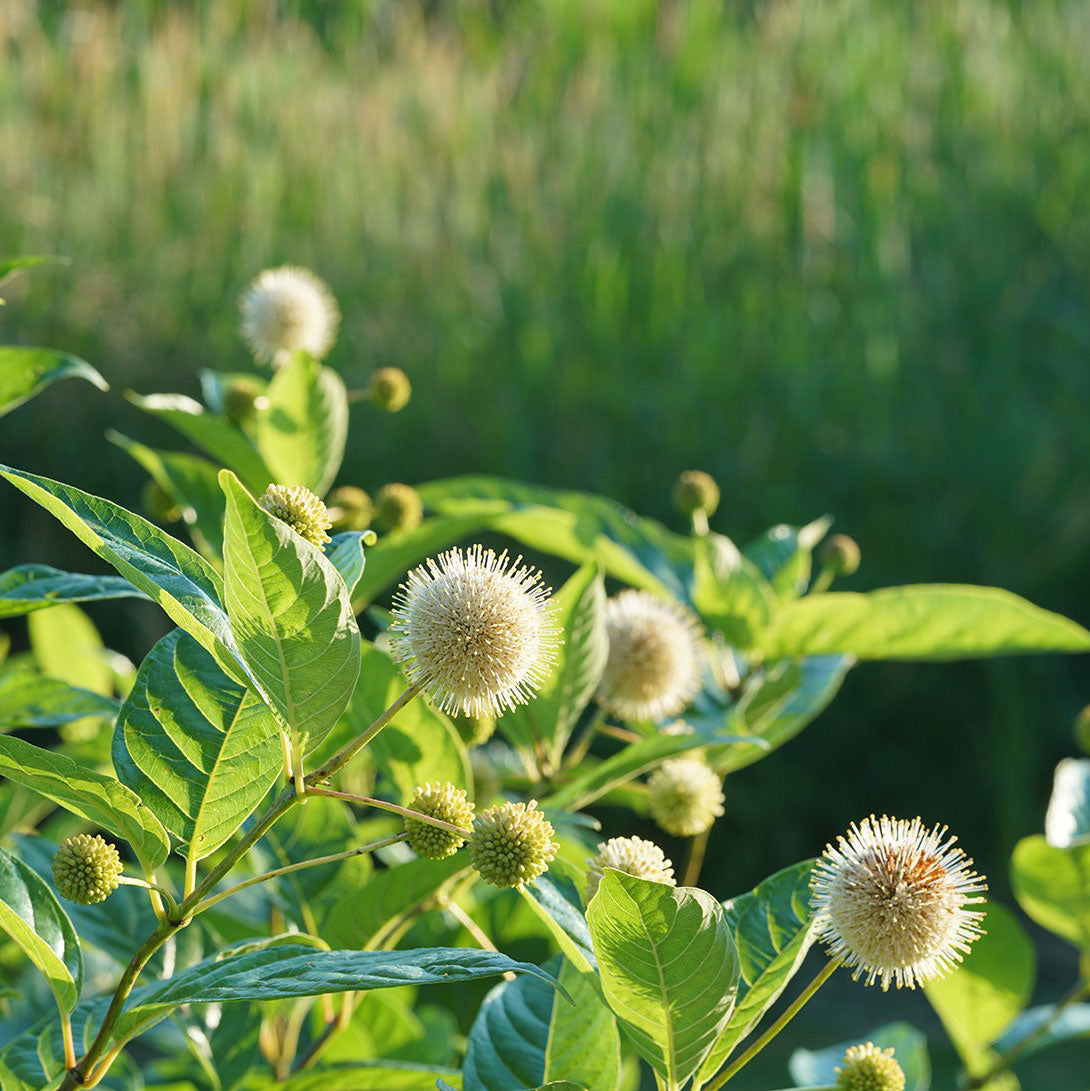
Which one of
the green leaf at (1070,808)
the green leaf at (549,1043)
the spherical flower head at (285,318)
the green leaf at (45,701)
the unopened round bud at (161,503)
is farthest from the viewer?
the spherical flower head at (285,318)

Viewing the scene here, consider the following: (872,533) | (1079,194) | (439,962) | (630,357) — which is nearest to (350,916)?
(439,962)

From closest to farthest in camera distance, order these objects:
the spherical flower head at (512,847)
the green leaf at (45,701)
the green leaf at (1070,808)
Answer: the spherical flower head at (512,847) < the green leaf at (45,701) < the green leaf at (1070,808)

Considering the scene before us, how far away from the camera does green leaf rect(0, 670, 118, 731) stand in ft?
3.71

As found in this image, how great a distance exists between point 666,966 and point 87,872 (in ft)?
1.10

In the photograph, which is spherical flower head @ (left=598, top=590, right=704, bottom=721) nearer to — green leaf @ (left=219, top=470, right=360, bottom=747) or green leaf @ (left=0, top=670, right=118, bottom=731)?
green leaf @ (left=0, top=670, right=118, bottom=731)

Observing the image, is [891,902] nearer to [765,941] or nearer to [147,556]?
[765,941]

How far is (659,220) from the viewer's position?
5.62 metres

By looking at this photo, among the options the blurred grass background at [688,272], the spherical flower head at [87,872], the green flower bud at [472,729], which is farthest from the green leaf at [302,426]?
the blurred grass background at [688,272]

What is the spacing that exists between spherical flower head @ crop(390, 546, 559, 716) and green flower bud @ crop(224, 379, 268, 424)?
0.49 m

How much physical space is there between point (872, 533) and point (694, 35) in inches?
149

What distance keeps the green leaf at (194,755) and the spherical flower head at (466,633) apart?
0.10 metres

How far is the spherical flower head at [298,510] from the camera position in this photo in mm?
864

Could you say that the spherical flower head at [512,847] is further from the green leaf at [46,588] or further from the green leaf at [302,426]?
the green leaf at [302,426]

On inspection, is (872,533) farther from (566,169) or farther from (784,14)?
(784,14)
